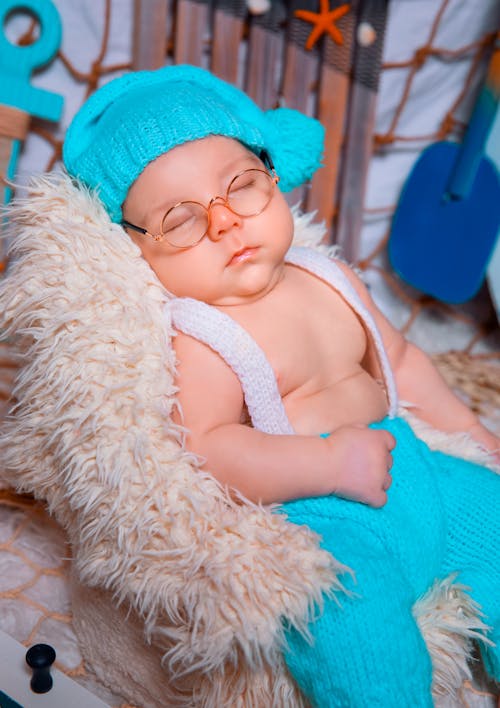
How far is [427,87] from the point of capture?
154cm

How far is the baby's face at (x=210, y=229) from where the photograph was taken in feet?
2.82

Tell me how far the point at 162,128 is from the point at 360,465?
431 mm

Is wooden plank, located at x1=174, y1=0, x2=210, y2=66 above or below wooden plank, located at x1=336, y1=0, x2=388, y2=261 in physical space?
above

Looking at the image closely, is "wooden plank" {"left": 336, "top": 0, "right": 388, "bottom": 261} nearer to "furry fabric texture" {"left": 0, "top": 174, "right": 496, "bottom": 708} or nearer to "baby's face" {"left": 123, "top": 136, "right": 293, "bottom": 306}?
"baby's face" {"left": 123, "top": 136, "right": 293, "bottom": 306}

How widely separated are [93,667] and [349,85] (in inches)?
43.2

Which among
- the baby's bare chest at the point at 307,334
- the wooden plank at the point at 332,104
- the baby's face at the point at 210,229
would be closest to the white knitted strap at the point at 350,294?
the baby's bare chest at the point at 307,334

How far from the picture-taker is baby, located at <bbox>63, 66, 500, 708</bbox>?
2.46 ft

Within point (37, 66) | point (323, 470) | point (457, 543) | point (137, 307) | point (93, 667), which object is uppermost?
point (37, 66)

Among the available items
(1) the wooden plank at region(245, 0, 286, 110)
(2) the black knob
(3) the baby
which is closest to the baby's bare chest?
(3) the baby

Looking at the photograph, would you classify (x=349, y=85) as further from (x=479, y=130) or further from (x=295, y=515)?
(x=295, y=515)

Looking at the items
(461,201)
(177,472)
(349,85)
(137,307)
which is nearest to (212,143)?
(137,307)

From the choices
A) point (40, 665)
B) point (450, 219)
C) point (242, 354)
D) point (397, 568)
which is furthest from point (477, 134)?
point (40, 665)

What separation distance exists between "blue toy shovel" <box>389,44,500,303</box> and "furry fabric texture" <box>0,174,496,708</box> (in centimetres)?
80

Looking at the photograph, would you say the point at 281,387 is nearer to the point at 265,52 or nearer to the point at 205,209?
the point at 205,209
